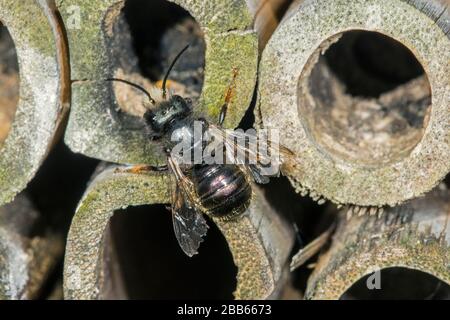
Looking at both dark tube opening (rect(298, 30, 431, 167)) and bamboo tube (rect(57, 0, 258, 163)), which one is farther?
dark tube opening (rect(298, 30, 431, 167))

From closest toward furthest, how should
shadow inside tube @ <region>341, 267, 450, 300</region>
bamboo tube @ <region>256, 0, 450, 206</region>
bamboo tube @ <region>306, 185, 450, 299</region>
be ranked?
bamboo tube @ <region>256, 0, 450, 206</region>
bamboo tube @ <region>306, 185, 450, 299</region>
shadow inside tube @ <region>341, 267, 450, 300</region>

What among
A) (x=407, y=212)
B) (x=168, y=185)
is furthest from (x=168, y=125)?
(x=407, y=212)

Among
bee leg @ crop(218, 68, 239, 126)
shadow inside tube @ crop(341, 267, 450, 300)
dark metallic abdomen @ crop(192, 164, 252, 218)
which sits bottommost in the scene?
shadow inside tube @ crop(341, 267, 450, 300)

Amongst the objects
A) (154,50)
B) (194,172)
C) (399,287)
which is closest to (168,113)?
(194,172)

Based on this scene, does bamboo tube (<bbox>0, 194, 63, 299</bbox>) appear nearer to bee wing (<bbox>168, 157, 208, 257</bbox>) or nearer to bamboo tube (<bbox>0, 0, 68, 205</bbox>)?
bamboo tube (<bbox>0, 0, 68, 205</bbox>)

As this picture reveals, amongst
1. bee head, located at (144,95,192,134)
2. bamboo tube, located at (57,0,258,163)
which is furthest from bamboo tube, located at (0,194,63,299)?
bee head, located at (144,95,192,134)
